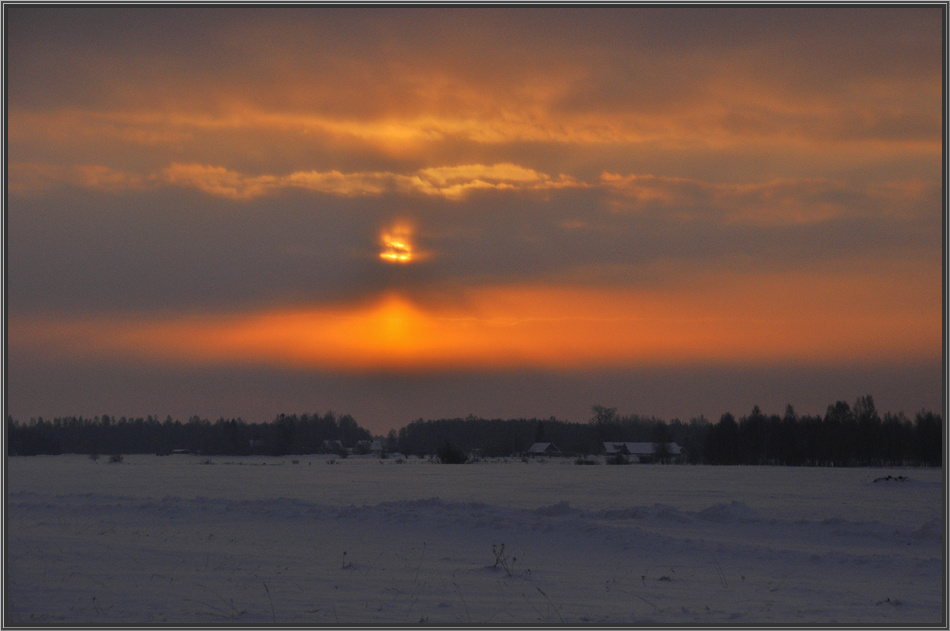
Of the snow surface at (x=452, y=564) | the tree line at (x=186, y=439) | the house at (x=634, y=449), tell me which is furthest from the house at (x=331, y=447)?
the snow surface at (x=452, y=564)

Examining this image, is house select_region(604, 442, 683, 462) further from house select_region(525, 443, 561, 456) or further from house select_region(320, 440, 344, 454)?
house select_region(320, 440, 344, 454)

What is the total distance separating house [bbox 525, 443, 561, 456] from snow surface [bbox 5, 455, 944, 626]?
127 meters

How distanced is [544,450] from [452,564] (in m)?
143

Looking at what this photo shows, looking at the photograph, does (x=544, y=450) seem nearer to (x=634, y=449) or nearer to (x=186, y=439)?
(x=634, y=449)

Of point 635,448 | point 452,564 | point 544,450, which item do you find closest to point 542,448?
point 544,450

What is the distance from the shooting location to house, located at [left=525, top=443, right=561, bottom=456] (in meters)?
155

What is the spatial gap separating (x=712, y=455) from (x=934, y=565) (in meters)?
107

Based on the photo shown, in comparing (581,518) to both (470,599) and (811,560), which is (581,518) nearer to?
(811,560)

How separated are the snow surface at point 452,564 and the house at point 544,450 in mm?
126802

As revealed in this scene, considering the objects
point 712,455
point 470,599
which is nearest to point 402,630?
point 470,599

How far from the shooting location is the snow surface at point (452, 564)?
11.6 meters

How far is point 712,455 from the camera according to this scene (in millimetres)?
118438

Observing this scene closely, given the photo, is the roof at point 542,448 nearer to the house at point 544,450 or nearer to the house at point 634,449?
the house at point 544,450

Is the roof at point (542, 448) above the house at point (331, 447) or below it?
above
